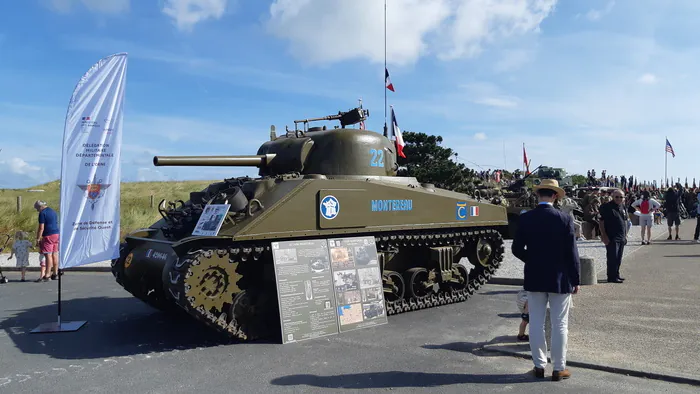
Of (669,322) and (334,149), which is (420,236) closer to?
(334,149)

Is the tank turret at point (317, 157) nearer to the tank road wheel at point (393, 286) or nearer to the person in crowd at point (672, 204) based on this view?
the tank road wheel at point (393, 286)

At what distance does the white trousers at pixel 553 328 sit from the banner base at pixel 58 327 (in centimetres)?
601

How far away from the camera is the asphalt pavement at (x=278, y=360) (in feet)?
16.5

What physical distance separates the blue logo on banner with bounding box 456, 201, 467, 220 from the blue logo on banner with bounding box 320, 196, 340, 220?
8.21 ft

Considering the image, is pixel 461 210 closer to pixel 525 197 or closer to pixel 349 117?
pixel 349 117

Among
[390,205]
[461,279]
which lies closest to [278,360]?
[390,205]

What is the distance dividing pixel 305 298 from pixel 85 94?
4.08m

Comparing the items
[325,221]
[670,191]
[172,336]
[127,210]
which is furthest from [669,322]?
[127,210]

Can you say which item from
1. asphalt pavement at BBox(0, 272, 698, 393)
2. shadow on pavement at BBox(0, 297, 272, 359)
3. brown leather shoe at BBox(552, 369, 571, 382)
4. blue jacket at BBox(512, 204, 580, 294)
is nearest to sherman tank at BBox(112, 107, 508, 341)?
shadow on pavement at BBox(0, 297, 272, 359)

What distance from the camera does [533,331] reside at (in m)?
5.15

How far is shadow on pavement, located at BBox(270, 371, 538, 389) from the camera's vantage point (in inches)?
198

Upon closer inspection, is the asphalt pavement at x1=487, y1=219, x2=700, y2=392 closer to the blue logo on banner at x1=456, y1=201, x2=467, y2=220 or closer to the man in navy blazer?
the man in navy blazer

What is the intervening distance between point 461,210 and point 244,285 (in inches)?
152

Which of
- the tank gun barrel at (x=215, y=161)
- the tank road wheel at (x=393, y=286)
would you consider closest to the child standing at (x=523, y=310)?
the tank road wheel at (x=393, y=286)
